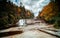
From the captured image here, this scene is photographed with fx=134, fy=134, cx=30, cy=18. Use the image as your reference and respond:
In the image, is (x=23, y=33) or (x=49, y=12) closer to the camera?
(x=23, y=33)

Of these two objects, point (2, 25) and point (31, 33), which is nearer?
point (31, 33)

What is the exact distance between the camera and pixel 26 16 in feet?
12.8

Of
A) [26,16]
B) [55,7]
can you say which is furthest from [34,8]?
[55,7]

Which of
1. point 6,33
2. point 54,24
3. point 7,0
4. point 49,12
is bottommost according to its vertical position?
point 6,33

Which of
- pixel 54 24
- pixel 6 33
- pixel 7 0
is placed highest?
pixel 7 0

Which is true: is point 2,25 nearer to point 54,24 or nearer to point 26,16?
point 26,16

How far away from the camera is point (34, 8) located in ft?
13.0

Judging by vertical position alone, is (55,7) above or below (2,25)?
above

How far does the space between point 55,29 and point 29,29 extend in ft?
2.36

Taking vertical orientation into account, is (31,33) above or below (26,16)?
below

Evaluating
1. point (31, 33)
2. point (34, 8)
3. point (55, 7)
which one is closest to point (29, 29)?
point (31, 33)

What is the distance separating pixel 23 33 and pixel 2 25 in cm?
71

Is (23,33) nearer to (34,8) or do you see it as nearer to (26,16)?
(26,16)

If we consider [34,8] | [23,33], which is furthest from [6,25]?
[34,8]
